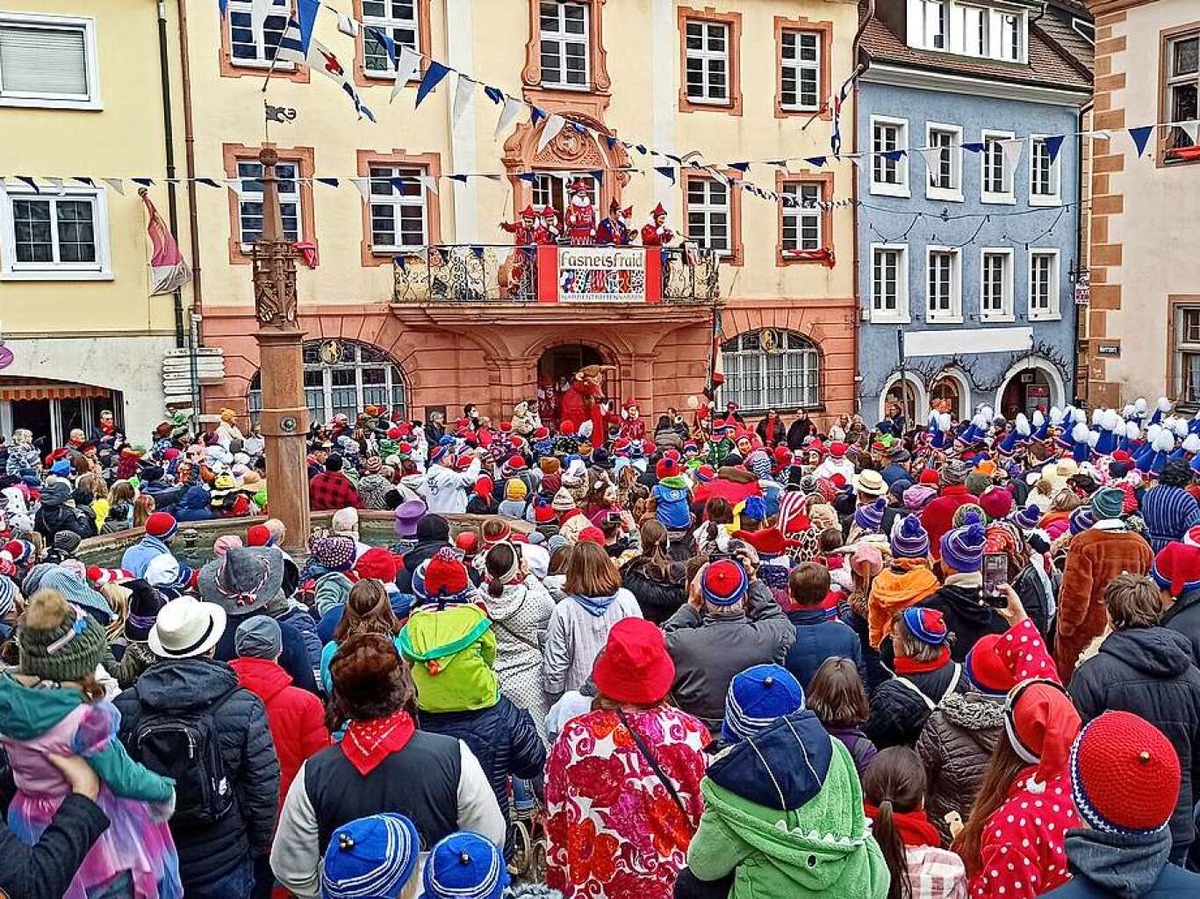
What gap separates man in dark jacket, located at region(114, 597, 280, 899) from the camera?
4.13 m

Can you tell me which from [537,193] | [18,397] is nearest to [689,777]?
[18,397]

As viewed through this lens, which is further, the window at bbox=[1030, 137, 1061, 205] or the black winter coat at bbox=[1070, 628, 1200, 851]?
the window at bbox=[1030, 137, 1061, 205]

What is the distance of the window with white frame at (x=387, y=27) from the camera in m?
22.0

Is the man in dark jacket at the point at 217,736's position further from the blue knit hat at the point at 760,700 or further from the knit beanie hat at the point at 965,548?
the knit beanie hat at the point at 965,548

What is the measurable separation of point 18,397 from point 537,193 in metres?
10.0

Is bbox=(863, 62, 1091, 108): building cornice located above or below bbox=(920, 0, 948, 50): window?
below

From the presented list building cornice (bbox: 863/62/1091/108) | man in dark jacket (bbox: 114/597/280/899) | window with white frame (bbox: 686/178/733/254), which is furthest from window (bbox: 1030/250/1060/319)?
man in dark jacket (bbox: 114/597/280/899)

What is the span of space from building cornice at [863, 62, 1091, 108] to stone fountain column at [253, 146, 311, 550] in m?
17.7

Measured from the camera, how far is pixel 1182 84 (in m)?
17.7

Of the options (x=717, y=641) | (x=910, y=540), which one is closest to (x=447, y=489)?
(x=910, y=540)

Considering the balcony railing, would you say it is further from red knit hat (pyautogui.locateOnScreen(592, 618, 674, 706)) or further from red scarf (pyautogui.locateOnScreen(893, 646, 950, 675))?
red knit hat (pyautogui.locateOnScreen(592, 618, 674, 706))

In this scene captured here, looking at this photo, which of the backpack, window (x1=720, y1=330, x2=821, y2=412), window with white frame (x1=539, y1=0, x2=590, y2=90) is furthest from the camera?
window (x1=720, y1=330, x2=821, y2=412)

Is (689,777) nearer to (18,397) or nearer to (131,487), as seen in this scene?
(131,487)

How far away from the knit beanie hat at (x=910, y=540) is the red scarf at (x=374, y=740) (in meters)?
3.93
